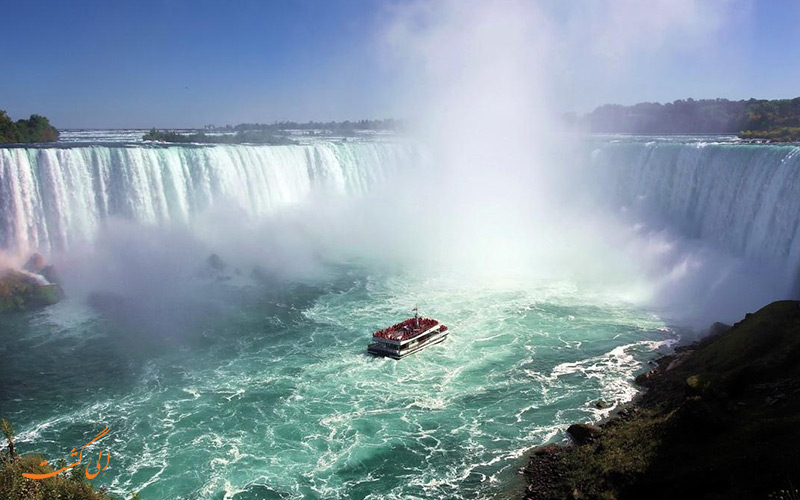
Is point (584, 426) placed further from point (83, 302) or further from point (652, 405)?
point (83, 302)

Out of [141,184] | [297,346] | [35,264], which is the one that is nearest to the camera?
[297,346]

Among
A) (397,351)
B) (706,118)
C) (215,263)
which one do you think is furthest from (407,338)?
(706,118)

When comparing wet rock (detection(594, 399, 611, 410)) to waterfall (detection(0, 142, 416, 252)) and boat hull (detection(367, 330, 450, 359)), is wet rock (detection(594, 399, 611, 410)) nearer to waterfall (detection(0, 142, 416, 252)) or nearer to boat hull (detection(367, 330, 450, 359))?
boat hull (detection(367, 330, 450, 359))

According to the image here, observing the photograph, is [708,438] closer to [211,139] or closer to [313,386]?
[313,386]

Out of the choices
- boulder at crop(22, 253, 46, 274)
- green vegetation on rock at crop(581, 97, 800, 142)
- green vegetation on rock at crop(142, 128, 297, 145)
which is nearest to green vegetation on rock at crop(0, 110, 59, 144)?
green vegetation on rock at crop(142, 128, 297, 145)

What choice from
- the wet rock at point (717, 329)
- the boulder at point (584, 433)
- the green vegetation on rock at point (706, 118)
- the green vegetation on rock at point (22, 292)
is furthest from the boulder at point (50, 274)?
the green vegetation on rock at point (706, 118)

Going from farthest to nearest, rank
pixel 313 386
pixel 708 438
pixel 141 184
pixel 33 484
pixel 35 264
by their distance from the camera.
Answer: pixel 141 184 → pixel 35 264 → pixel 313 386 → pixel 708 438 → pixel 33 484

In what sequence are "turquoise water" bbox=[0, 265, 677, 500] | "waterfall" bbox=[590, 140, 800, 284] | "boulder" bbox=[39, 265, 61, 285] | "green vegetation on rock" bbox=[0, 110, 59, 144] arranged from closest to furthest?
1. "turquoise water" bbox=[0, 265, 677, 500]
2. "waterfall" bbox=[590, 140, 800, 284]
3. "boulder" bbox=[39, 265, 61, 285]
4. "green vegetation on rock" bbox=[0, 110, 59, 144]
